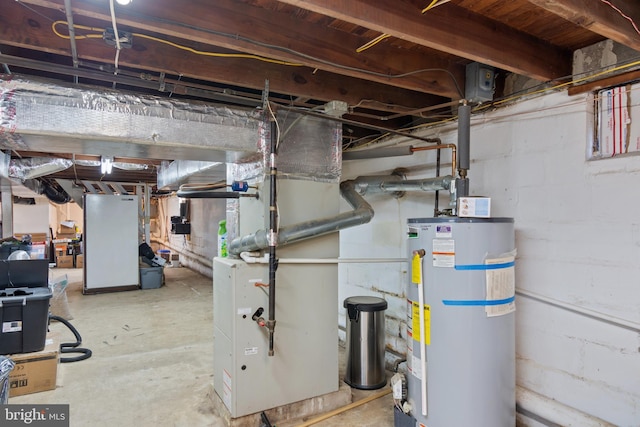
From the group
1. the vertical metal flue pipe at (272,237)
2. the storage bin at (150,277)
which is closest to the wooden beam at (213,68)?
the vertical metal flue pipe at (272,237)

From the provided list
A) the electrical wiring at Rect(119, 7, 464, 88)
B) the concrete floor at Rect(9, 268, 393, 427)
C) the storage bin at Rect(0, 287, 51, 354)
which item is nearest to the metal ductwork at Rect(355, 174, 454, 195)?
the electrical wiring at Rect(119, 7, 464, 88)

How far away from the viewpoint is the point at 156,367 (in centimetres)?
317

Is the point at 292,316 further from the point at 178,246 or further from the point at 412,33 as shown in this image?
the point at 178,246

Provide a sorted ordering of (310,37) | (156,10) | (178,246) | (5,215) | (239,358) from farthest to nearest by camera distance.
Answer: (178,246) → (5,215) → (239,358) → (310,37) → (156,10)

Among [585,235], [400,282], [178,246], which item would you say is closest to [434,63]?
[585,235]

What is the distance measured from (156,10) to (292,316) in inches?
69.4

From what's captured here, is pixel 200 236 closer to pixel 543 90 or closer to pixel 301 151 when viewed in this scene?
pixel 301 151

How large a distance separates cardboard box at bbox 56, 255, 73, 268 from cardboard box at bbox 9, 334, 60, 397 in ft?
23.7

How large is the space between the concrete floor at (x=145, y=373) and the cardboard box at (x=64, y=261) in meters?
4.32

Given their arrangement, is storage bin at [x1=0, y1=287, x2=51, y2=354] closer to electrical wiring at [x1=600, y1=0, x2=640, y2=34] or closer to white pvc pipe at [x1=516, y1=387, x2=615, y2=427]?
white pvc pipe at [x1=516, y1=387, x2=615, y2=427]

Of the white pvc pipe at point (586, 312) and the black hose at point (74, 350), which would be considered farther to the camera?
the black hose at point (74, 350)

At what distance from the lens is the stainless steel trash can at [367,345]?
278 centimetres

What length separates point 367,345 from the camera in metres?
2.78

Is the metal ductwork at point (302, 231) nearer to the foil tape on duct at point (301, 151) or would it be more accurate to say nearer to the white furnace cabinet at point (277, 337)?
the white furnace cabinet at point (277, 337)
